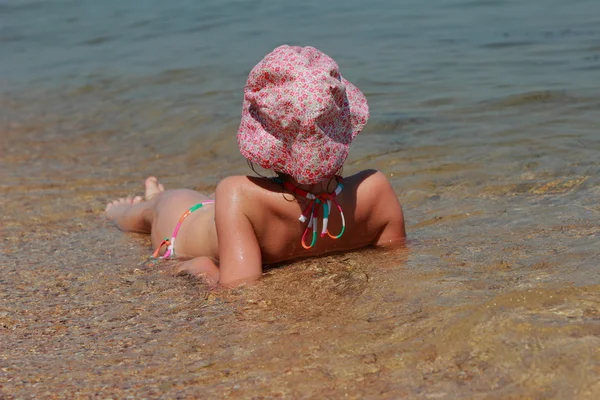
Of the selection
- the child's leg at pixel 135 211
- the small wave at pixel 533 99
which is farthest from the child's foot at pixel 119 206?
the small wave at pixel 533 99

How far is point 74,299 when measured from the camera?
3643mm

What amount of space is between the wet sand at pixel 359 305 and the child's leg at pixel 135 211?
8 centimetres

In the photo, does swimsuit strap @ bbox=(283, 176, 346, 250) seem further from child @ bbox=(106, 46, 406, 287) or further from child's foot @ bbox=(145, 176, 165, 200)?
child's foot @ bbox=(145, 176, 165, 200)

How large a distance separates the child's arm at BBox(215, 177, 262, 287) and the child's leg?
4.44ft

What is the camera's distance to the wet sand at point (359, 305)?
105 inches

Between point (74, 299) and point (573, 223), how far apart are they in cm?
235

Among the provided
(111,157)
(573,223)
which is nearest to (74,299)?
(573,223)

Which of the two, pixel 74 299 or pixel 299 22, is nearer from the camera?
pixel 74 299

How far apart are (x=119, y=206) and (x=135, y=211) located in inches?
13.4

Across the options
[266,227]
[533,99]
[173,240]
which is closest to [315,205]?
[266,227]

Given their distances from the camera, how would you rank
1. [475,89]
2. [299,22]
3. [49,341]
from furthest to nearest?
[299,22], [475,89], [49,341]

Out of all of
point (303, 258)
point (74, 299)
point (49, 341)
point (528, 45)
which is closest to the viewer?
point (49, 341)

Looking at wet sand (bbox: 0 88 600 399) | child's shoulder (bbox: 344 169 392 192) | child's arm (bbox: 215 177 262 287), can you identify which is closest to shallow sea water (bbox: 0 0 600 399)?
wet sand (bbox: 0 88 600 399)

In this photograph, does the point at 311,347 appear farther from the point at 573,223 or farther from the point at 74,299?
the point at 573,223
